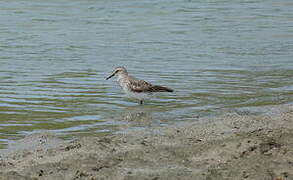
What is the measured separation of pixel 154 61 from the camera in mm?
17625

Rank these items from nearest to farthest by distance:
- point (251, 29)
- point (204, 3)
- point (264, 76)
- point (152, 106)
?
point (152, 106) → point (264, 76) → point (251, 29) → point (204, 3)

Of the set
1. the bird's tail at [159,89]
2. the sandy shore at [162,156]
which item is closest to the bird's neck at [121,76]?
the bird's tail at [159,89]

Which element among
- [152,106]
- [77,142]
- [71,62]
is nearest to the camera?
[77,142]

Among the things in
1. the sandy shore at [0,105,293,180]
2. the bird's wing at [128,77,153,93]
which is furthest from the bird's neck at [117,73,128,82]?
the sandy shore at [0,105,293,180]

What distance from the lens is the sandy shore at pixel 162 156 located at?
746cm

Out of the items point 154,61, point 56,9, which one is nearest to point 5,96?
point 154,61

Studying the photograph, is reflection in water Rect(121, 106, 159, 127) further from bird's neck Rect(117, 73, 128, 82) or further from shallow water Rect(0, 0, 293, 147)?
bird's neck Rect(117, 73, 128, 82)

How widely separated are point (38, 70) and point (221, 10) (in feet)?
41.4

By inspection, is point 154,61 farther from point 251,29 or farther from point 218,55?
point 251,29

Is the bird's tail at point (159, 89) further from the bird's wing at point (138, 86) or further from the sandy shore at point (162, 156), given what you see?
the sandy shore at point (162, 156)

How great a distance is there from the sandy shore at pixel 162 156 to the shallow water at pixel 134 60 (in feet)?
4.45

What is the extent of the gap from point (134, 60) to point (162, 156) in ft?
32.0

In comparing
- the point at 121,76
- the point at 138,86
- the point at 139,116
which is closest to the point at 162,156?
the point at 139,116

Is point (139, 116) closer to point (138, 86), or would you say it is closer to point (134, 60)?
point (138, 86)
